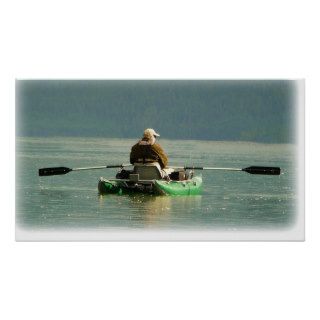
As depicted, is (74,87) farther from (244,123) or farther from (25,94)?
(244,123)

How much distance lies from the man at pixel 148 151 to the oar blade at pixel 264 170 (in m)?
0.76

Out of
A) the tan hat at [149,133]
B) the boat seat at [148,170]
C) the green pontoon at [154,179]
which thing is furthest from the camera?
the boat seat at [148,170]

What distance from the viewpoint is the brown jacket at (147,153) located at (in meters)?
15.5

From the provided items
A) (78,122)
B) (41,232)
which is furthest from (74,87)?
(41,232)

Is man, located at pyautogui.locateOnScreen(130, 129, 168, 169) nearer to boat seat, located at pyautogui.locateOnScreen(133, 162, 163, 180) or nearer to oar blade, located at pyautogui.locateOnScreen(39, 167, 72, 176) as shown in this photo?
boat seat, located at pyautogui.locateOnScreen(133, 162, 163, 180)

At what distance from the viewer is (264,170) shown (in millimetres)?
15500

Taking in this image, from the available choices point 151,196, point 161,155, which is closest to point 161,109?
point 161,155

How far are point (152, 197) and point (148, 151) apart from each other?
0.42 m

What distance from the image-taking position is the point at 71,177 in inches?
615

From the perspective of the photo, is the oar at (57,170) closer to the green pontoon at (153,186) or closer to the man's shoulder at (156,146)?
the green pontoon at (153,186)

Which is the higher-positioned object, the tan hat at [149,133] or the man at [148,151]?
the tan hat at [149,133]

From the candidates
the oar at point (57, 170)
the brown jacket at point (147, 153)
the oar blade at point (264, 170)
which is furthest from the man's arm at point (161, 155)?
the oar blade at point (264, 170)

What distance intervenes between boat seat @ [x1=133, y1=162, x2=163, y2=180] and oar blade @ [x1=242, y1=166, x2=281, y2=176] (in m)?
0.79

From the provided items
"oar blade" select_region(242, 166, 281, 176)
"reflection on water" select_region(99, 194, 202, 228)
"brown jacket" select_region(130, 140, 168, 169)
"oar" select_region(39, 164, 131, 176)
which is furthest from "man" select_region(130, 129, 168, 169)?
"oar blade" select_region(242, 166, 281, 176)
